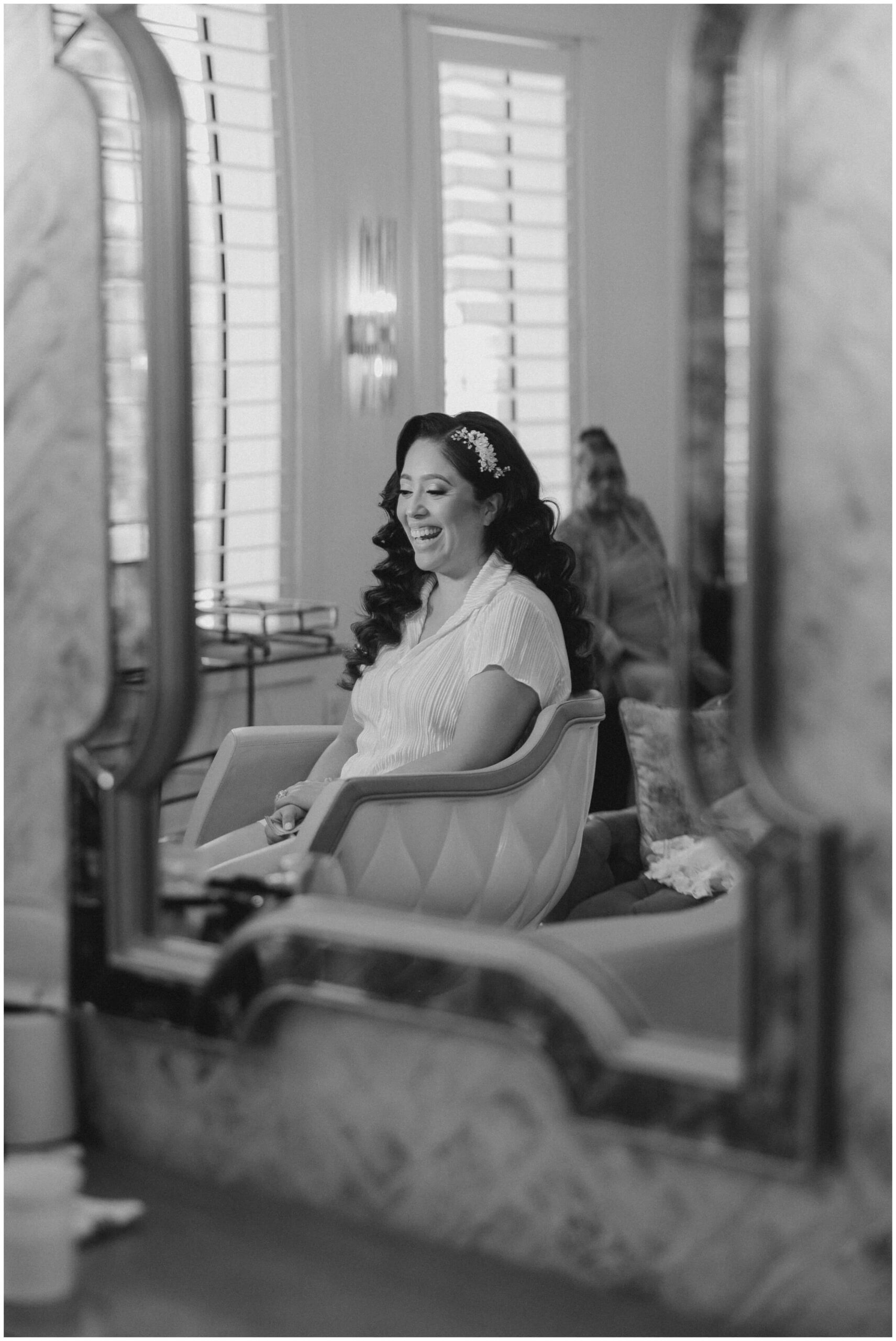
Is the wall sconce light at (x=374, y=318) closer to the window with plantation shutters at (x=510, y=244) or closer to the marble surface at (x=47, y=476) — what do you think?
the window with plantation shutters at (x=510, y=244)

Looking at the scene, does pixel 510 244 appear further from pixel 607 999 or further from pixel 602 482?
pixel 607 999

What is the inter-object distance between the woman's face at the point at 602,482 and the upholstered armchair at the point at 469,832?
6.59ft

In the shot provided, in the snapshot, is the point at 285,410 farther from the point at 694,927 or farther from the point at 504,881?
the point at 694,927

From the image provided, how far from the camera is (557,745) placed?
2.43 meters

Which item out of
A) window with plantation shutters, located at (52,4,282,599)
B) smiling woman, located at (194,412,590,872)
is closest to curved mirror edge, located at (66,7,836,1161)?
smiling woman, located at (194,412,590,872)

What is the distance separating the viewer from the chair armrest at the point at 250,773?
2.85 m

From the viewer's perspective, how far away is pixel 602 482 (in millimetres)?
4496

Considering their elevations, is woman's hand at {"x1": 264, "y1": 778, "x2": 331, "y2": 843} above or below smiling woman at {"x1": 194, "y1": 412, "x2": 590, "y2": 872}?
below

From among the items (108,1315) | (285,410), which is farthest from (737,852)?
(285,410)

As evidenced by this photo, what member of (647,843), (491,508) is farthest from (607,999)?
(647,843)

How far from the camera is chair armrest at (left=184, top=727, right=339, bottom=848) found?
2.85m

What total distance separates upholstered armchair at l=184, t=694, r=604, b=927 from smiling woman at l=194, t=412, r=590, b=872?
0.10 m

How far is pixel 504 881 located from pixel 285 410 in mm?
2219

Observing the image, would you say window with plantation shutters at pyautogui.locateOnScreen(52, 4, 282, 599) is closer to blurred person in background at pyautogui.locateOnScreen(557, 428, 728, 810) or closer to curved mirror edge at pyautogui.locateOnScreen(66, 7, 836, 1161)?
blurred person in background at pyautogui.locateOnScreen(557, 428, 728, 810)
